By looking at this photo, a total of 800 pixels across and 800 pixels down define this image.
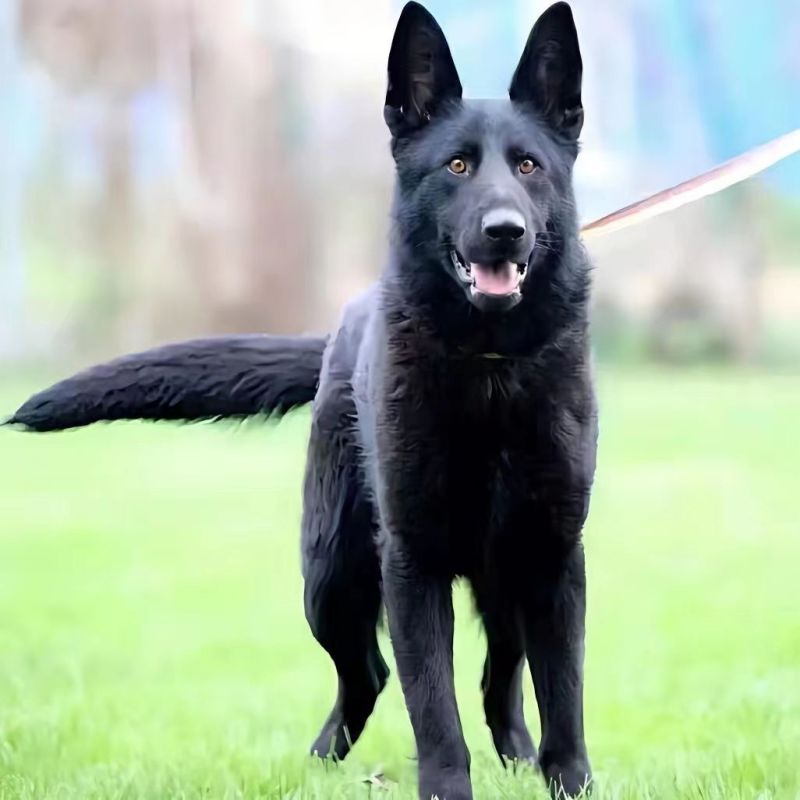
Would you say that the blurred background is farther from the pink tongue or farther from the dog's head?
the pink tongue

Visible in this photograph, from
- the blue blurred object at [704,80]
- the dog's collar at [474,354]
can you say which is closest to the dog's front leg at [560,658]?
the dog's collar at [474,354]

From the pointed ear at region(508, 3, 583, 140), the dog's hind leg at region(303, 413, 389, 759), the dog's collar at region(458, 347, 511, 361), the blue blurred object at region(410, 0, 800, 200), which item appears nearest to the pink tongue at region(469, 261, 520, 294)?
the dog's collar at region(458, 347, 511, 361)

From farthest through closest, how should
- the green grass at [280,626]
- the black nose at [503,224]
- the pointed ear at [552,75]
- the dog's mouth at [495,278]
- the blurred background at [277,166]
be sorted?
the blurred background at [277,166] → the green grass at [280,626] → the pointed ear at [552,75] → the dog's mouth at [495,278] → the black nose at [503,224]

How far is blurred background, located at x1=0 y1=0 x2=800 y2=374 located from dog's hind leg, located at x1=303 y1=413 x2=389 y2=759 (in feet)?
31.6

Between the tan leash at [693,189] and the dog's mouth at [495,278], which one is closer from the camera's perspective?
the dog's mouth at [495,278]

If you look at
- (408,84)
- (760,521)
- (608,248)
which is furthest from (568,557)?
(608,248)

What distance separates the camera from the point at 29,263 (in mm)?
13773

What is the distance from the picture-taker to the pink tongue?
8.77 feet

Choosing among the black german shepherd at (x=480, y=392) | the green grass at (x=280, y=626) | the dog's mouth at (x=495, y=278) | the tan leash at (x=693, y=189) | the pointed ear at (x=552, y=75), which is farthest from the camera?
the green grass at (x=280, y=626)

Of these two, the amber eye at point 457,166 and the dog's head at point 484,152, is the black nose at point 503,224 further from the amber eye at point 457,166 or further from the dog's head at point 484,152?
the amber eye at point 457,166

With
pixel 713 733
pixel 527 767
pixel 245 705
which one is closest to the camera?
pixel 527 767

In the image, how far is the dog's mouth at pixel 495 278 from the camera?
2.67 meters

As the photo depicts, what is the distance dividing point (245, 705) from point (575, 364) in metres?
2.31

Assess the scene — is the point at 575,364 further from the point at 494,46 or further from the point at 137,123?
the point at 137,123
